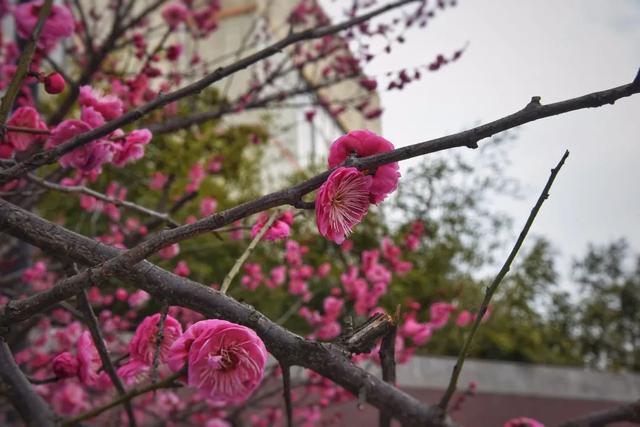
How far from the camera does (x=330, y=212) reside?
1.00 m

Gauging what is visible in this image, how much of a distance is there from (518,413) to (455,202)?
95.7 inches

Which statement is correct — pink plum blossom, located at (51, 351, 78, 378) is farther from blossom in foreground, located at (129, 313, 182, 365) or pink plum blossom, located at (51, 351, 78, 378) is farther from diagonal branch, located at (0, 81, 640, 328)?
diagonal branch, located at (0, 81, 640, 328)

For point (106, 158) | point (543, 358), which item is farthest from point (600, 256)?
point (106, 158)

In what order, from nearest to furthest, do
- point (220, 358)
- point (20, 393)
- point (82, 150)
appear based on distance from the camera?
1. point (220, 358)
2. point (20, 393)
3. point (82, 150)

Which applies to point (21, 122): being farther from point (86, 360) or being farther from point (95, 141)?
point (86, 360)

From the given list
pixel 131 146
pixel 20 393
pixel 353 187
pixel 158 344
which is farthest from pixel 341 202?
pixel 131 146

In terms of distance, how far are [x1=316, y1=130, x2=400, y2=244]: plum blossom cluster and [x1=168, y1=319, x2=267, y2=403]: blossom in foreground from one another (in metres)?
0.23

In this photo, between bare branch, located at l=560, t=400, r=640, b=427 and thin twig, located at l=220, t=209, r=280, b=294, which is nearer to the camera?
bare branch, located at l=560, t=400, r=640, b=427

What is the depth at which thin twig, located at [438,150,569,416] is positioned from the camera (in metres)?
0.73

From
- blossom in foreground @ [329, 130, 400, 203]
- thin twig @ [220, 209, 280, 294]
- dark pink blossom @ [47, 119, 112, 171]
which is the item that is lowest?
thin twig @ [220, 209, 280, 294]

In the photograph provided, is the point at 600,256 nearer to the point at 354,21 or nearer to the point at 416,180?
the point at 416,180

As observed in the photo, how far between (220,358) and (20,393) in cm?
39

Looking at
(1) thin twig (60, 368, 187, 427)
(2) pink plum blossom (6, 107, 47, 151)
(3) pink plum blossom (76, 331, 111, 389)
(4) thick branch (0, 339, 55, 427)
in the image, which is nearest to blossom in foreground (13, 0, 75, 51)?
(2) pink plum blossom (6, 107, 47, 151)

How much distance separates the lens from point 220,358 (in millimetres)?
906
